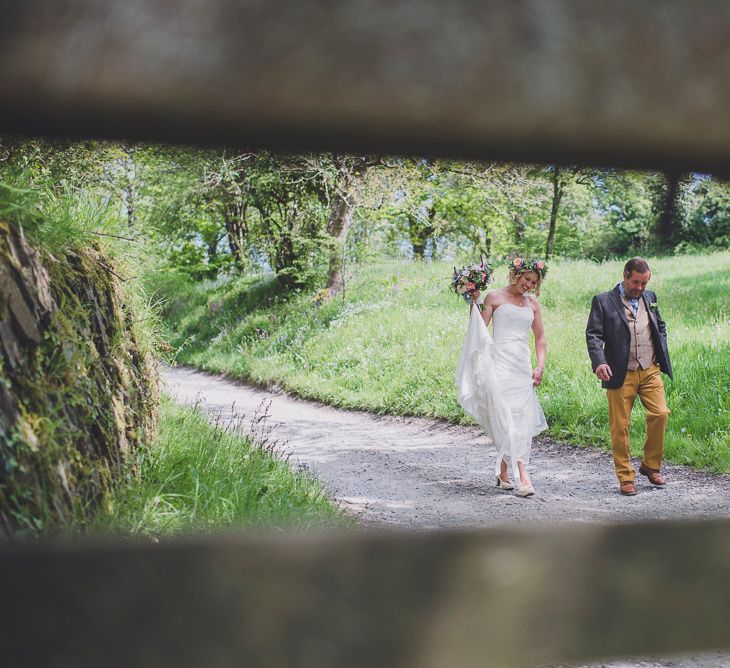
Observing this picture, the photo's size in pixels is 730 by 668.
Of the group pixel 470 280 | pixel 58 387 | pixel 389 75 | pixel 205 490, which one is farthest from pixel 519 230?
pixel 389 75

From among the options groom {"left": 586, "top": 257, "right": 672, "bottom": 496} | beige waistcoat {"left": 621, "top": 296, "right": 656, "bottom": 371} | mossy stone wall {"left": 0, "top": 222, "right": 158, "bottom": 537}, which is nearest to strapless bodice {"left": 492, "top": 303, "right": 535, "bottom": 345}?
groom {"left": 586, "top": 257, "right": 672, "bottom": 496}

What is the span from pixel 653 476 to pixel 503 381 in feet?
5.73

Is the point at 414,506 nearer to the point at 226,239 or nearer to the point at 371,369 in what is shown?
the point at 371,369

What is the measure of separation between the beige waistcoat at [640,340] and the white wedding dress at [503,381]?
969 millimetres

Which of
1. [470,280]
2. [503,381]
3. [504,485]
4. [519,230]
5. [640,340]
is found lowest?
[504,485]

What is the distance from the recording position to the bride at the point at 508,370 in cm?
743

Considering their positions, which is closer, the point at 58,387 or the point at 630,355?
the point at 58,387

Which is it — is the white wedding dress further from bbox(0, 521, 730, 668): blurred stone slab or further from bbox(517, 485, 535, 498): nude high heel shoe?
bbox(0, 521, 730, 668): blurred stone slab

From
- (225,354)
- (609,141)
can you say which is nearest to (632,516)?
(609,141)

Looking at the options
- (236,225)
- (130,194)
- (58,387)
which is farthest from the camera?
(236,225)

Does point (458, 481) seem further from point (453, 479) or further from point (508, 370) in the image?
point (508, 370)

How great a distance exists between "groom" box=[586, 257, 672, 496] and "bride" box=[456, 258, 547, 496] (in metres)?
0.60

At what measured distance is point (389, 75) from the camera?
45 centimetres

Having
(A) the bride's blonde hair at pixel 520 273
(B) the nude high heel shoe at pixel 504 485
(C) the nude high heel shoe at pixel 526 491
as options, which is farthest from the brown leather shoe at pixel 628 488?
(A) the bride's blonde hair at pixel 520 273
